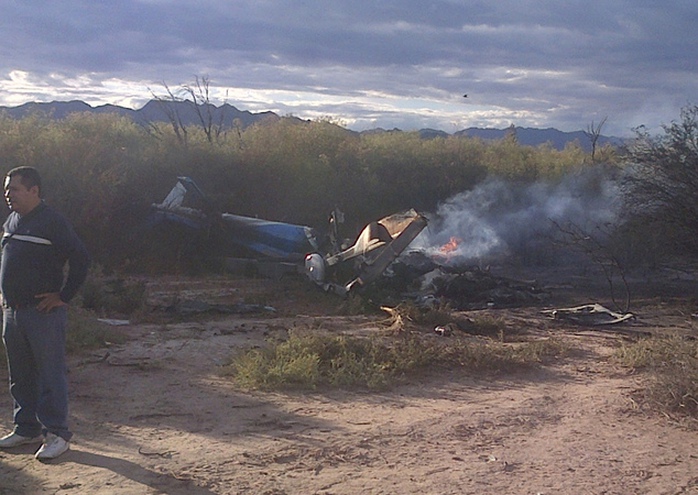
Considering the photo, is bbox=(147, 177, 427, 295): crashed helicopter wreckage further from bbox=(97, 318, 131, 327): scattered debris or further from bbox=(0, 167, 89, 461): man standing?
bbox=(0, 167, 89, 461): man standing

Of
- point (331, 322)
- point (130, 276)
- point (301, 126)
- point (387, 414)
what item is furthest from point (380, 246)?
point (301, 126)

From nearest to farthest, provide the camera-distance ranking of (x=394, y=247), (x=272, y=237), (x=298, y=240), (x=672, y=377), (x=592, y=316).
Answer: (x=672, y=377), (x=592, y=316), (x=394, y=247), (x=298, y=240), (x=272, y=237)

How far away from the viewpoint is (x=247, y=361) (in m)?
8.12

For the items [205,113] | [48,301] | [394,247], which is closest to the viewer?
[48,301]

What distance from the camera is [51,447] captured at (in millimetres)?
5484

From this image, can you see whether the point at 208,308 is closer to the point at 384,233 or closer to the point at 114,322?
the point at 114,322

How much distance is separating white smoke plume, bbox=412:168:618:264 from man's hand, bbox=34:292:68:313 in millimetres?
16552

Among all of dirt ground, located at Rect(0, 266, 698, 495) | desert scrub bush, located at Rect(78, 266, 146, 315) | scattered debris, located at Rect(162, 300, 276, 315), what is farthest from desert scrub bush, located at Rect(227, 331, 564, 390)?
desert scrub bush, located at Rect(78, 266, 146, 315)

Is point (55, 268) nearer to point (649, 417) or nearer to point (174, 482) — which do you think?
point (174, 482)

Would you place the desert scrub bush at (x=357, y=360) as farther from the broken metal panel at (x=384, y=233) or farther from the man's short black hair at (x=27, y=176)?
the broken metal panel at (x=384, y=233)

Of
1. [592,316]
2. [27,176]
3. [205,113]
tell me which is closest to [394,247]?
[592,316]

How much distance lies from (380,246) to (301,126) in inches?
601

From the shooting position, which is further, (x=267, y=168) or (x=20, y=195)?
(x=267, y=168)

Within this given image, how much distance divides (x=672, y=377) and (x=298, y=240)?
477 inches
